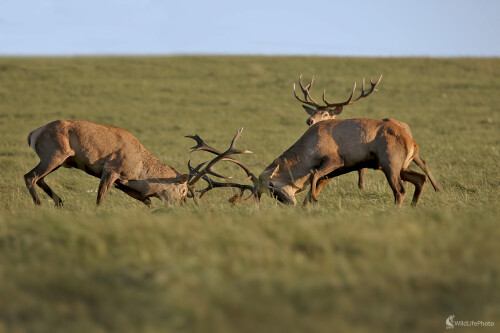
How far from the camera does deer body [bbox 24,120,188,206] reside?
31.0ft

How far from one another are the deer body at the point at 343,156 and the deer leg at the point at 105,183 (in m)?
2.23

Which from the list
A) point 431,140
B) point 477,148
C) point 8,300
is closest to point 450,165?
point 477,148

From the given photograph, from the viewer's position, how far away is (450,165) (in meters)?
13.8

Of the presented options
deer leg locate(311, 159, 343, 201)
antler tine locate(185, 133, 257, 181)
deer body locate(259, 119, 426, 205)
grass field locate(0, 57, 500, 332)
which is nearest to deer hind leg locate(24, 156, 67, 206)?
grass field locate(0, 57, 500, 332)

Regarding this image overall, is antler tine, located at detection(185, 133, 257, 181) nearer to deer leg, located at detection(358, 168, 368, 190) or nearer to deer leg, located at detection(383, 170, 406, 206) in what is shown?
deer leg, located at detection(383, 170, 406, 206)

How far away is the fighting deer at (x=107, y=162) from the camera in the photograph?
31.0 ft

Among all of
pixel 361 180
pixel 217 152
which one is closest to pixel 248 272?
pixel 217 152

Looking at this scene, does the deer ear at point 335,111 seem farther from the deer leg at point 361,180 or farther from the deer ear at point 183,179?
the deer ear at point 183,179

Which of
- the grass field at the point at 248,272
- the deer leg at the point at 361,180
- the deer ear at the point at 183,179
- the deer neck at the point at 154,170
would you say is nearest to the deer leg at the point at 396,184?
the grass field at the point at 248,272

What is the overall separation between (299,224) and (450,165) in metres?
9.56

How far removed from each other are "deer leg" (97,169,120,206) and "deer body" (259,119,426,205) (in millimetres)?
2229

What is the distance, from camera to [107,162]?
31.7 feet

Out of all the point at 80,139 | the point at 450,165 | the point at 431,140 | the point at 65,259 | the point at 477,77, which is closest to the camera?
the point at 65,259

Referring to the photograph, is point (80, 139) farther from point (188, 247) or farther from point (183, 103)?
point (183, 103)
